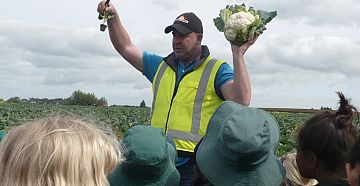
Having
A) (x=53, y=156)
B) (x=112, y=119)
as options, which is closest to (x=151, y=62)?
(x=53, y=156)

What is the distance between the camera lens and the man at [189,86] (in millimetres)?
4055

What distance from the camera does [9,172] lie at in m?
1.93

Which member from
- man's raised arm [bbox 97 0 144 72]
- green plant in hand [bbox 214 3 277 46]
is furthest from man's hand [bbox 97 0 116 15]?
green plant in hand [bbox 214 3 277 46]

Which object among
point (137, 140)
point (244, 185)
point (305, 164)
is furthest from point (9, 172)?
point (305, 164)

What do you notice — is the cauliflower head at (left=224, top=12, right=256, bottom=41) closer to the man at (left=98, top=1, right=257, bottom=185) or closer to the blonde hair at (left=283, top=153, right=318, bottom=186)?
the man at (left=98, top=1, right=257, bottom=185)

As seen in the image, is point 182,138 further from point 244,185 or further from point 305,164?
point 244,185

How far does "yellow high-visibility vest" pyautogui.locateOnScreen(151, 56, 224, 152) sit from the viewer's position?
4199 mm

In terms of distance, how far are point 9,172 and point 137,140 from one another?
2.81 feet

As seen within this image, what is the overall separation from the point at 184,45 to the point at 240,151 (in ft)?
6.69

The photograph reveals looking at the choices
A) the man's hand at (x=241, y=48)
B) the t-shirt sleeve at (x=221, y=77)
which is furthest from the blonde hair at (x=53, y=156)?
the t-shirt sleeve at (x=221, y=77)

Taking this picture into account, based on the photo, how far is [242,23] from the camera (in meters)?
4.02

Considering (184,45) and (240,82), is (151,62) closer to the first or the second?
(184,45)

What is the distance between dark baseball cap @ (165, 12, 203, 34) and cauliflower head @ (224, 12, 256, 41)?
33 centimetres

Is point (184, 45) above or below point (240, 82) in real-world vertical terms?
above
